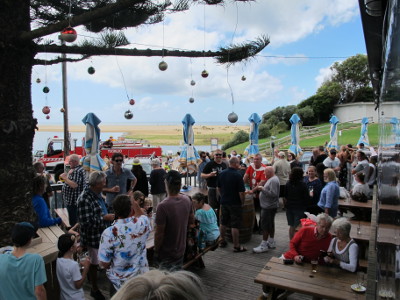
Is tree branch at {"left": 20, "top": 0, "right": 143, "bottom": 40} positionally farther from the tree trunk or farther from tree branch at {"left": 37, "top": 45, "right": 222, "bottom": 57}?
the tree trunk

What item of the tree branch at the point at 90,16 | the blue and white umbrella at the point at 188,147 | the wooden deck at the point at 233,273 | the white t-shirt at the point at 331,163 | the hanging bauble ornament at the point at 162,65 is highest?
the hanging bauble ornament at the point at 162,65

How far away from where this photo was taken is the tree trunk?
3.29 metres

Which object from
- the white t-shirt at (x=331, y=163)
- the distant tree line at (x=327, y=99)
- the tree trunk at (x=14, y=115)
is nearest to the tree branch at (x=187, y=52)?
the tree trunk at (x=14, y=115)

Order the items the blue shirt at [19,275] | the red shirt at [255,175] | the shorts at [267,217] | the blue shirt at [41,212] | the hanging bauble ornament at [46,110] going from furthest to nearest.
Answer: the hanging bauble ornament at [46,110], the red shirt at [255,175], the shorts at [267,217], the blue shirt at [41,212], the blue shirt at [19,275]

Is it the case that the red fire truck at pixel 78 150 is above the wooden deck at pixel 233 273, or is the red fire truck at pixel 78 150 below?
above

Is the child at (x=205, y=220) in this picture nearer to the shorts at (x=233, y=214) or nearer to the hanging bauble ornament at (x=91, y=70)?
the shorts at (x=233, y=214)

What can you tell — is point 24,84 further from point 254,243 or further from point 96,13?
point 254,243

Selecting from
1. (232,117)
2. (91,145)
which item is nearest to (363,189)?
(232,117)

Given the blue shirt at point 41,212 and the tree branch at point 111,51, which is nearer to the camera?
the tree branch at point 111,51

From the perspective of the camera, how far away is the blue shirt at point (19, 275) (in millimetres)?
2393

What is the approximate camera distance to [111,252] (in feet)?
9.67

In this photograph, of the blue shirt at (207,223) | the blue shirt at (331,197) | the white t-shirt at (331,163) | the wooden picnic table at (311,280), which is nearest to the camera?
the wooden picnic table at (311,280)

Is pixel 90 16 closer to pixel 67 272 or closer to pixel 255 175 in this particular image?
pixel 67 272

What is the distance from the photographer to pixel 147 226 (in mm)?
3102
